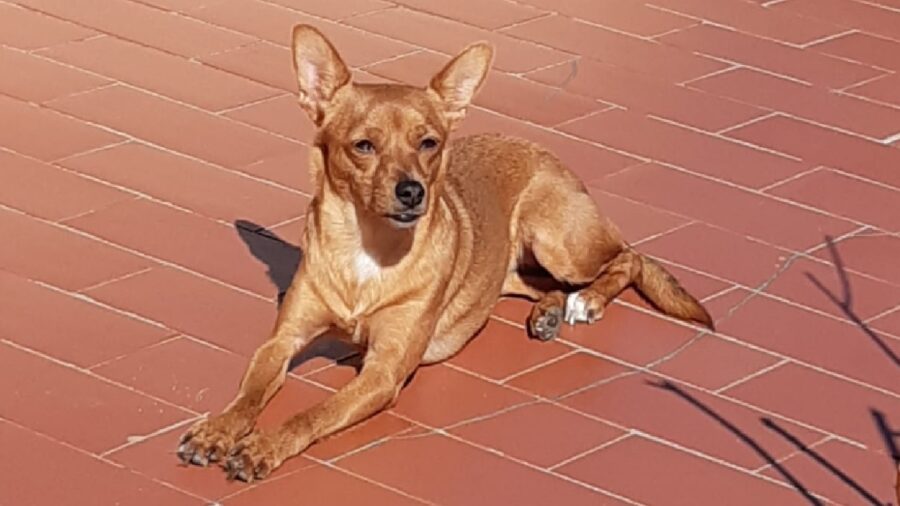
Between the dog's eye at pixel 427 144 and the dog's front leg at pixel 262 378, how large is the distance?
48 cm

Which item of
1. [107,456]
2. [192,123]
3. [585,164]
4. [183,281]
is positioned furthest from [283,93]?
[107,456]

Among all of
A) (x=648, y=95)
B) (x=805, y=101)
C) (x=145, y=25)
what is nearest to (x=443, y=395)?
(x=648, y=95)

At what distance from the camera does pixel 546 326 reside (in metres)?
A: 5.79

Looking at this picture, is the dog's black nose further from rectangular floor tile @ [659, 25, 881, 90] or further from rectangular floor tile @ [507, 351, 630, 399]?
rectangular floor tile @ [659, 25, 881, 90]

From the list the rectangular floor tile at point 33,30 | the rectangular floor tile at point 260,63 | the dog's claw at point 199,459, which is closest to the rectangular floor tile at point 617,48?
the rectangular floor tile at point 260,63

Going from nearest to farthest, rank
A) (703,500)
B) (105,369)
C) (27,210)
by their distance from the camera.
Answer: (703,500) < (105,369) < (27,210)

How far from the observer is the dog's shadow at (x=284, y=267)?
221 inches

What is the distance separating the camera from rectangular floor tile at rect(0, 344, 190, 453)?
502 cm

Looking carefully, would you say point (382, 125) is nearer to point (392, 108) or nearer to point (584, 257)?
point (392, 108)

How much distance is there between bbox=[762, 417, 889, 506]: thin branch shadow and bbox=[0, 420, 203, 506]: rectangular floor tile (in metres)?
1.51

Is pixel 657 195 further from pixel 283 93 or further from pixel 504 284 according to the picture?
pixel 283 93

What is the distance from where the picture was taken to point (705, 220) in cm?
661

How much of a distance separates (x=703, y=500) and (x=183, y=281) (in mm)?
1759

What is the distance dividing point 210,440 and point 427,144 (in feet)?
3.21
